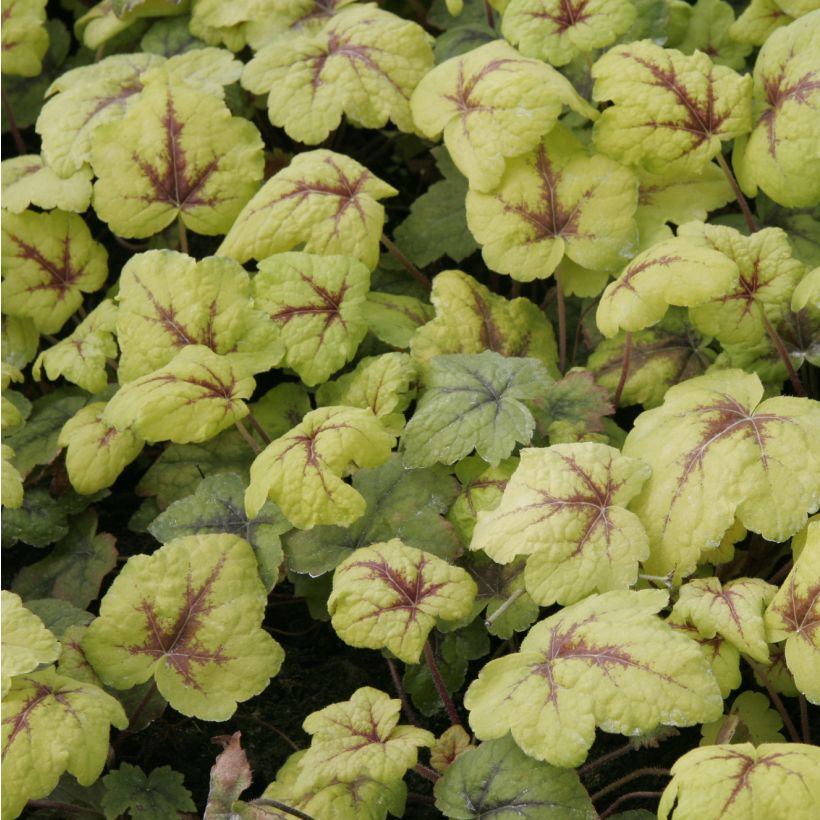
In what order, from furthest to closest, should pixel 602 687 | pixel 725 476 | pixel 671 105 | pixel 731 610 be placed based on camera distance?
pixel 671 105, pixel 725 476, pixel 731 610, pixel 602 687

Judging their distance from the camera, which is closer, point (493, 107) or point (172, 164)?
point (493, 107)

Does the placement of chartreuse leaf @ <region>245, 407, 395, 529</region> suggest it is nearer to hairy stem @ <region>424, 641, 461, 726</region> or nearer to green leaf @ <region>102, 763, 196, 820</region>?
hairy stem @ <region>424, 641, 461, 726</region>

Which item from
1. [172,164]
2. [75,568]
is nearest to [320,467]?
[75,568]

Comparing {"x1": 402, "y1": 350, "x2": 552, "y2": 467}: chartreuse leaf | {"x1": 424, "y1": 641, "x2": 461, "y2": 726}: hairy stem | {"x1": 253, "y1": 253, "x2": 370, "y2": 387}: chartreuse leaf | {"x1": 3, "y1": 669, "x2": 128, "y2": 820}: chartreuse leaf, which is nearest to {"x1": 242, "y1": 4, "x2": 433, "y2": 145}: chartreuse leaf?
{"x1": 253, "y1": 253, "x2": 370, "y2": 387}: chartreuse leaf

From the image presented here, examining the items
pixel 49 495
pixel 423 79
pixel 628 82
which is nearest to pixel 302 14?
pixel 423 79

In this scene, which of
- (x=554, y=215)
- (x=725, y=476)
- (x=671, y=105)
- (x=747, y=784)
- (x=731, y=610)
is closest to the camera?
(x=747, y=784)

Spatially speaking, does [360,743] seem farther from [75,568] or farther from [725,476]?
[75,568]
